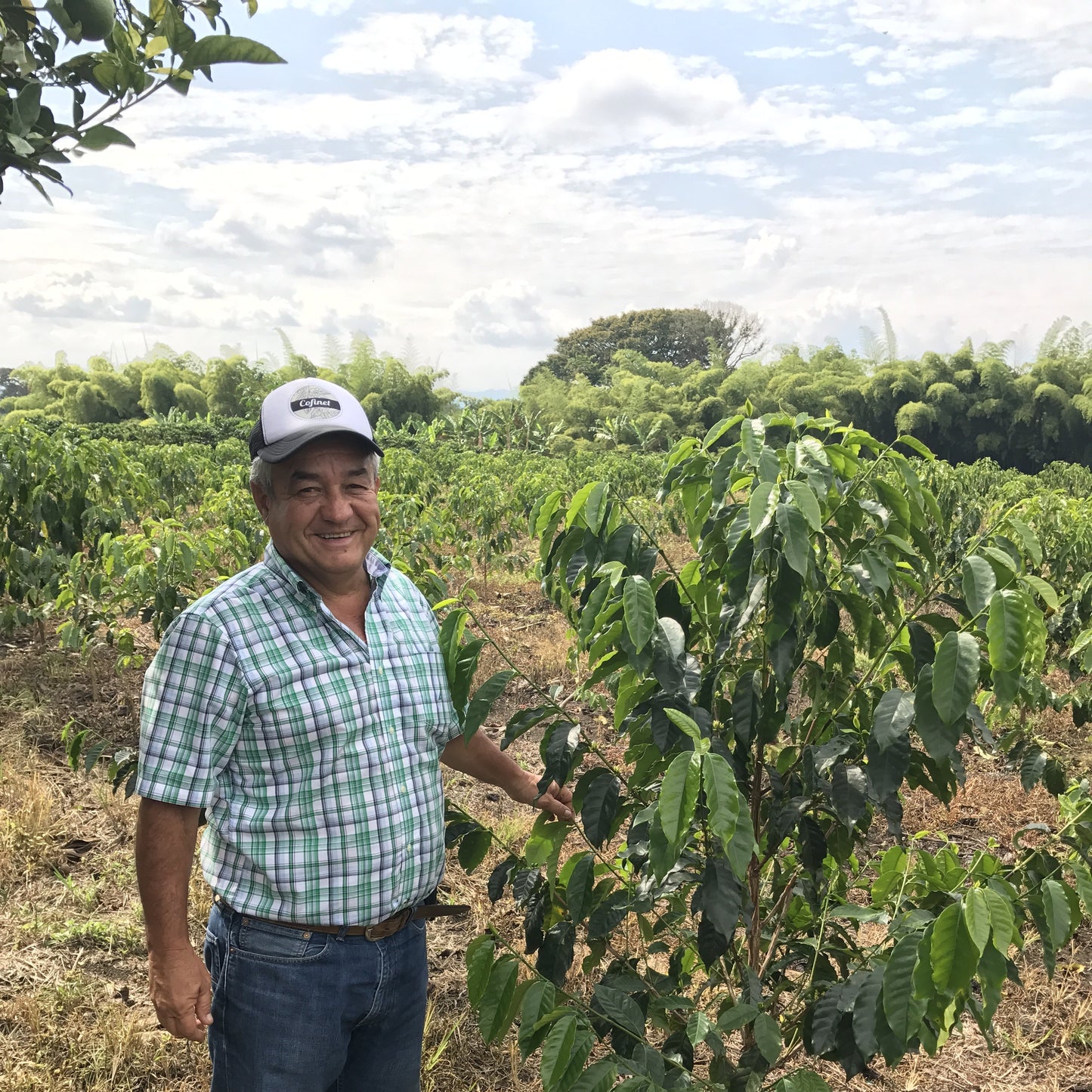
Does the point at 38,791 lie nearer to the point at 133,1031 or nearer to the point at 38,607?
the point at 133,1031

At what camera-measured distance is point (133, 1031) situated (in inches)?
98.5

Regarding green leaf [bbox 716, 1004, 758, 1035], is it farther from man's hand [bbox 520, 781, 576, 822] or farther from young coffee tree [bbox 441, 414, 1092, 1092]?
man's hand [bbox 520, 781, 576, 822]

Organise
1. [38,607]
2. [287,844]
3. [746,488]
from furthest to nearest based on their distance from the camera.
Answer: [38,607] → [746,488] → [287,844]

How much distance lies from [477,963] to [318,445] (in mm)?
880

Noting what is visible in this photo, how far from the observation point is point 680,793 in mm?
1145

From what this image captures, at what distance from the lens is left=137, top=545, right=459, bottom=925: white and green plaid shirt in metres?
1.44

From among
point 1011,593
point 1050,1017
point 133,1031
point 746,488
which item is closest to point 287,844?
point 746,488

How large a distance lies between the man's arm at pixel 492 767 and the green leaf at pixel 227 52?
1.15 m

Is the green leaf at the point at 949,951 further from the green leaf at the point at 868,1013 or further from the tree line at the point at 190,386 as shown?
the tree line at the point at 190,386

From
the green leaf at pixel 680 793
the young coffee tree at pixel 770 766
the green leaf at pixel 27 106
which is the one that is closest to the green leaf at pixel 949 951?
the young coffee tree at pixel 770 766

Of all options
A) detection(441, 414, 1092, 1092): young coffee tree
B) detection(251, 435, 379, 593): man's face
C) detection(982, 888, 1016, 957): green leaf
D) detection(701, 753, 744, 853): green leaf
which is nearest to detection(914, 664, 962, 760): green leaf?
detection(441, 414, 1092, 1092): young coffee tree

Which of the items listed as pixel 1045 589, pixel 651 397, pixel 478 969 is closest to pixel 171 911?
pixel 478 969

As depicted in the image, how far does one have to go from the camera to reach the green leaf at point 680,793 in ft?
3.72

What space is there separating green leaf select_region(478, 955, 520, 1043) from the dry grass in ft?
3.34
